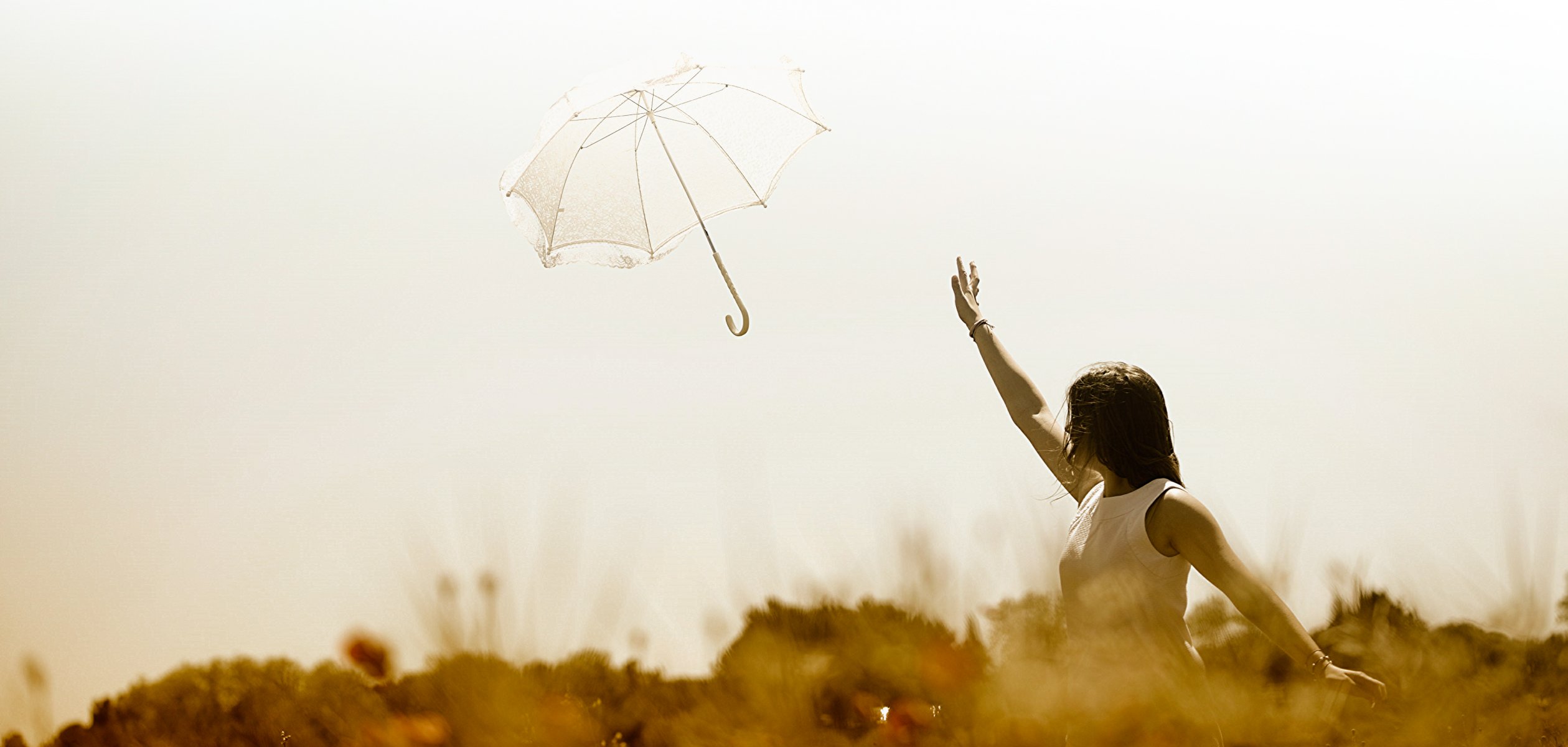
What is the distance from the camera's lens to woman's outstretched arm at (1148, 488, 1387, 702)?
6.60 feet

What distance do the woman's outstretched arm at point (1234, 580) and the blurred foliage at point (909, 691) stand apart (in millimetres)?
65

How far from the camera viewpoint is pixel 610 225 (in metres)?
4.12

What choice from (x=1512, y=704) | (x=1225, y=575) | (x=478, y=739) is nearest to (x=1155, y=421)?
(x=1225, y=575)

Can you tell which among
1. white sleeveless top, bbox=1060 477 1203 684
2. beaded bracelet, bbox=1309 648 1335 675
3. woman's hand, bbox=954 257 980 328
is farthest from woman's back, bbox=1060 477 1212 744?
woman's hand, bbox=954 257 980 328

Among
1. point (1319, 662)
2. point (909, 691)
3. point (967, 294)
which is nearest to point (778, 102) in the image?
point (967, 294)

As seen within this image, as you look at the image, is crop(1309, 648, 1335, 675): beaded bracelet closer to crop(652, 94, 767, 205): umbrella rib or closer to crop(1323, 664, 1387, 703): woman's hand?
crop(1323, 664, 1387, 703): woman's hand

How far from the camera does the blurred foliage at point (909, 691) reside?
2098 mm

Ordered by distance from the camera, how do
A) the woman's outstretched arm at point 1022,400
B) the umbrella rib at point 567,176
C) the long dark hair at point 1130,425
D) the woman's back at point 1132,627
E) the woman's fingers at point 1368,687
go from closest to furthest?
the woman's fingers at point 1368,687
the woman's back at point 1132,627
the long dark hair at point 1130,425
the woman's outstretched arm at point 1022,400
the umbrella rib at point 567,176

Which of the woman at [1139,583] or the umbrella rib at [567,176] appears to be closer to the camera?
the woman at [1139,583]

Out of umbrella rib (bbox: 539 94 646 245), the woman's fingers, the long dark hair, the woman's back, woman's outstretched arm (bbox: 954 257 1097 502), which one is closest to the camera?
the woman's fingers

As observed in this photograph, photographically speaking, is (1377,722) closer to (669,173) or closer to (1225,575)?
(1225,575)

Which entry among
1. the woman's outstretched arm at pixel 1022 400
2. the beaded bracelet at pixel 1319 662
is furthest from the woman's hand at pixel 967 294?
the beaded bracelet at pixel 1319 662

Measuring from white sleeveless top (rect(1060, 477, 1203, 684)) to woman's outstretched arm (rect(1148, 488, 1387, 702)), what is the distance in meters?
0.05

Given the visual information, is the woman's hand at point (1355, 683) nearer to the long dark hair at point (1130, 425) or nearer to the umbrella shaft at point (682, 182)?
the long dark hair at point (1130, 425)
